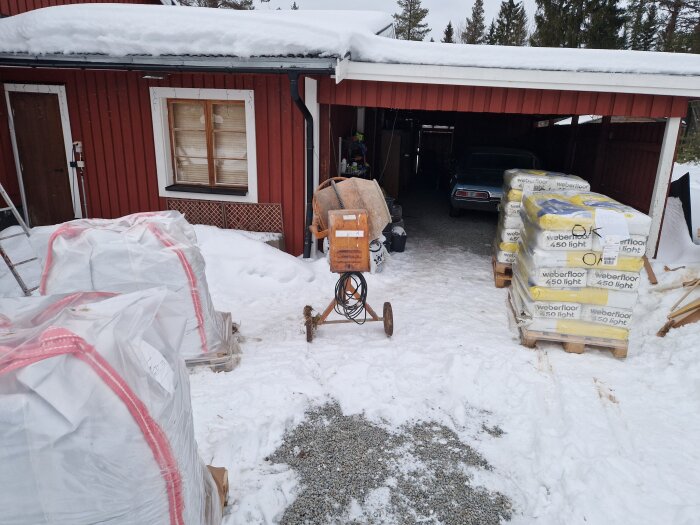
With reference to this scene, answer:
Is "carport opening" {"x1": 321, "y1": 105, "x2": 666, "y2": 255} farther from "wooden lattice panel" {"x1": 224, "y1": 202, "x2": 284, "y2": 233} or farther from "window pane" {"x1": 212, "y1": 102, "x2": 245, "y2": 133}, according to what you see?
"window pane" {"x1": 212, "y1": 102, "x2": 245, "y2": 133}

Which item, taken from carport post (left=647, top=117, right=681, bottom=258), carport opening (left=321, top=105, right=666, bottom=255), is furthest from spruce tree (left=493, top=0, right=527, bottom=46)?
carport post (left=647, top=117, right=681, bottom=258)

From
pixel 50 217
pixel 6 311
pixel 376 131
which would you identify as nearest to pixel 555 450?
pixel 6 311

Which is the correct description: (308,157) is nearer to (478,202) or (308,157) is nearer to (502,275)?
(502,275)

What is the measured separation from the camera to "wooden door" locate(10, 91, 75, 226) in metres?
7.83

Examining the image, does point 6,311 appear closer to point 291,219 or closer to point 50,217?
point 291,219

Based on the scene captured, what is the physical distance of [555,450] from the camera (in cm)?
339

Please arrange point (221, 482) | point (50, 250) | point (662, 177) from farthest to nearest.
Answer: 1. point (662, 177)
2. point (50, 250)
3. point (221, 482)

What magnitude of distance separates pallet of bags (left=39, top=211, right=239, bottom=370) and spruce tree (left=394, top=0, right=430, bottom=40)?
134ft

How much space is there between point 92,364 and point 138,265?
7.57 feet

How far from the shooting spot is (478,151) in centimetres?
1230

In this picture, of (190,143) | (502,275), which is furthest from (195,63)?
(502,275)

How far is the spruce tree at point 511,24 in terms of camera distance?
30203mm

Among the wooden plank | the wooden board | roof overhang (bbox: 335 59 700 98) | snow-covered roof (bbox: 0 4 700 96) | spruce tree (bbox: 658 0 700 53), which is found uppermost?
spruce tree (bbox: 658 0 700 53)

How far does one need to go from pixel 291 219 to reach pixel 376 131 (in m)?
6.26
